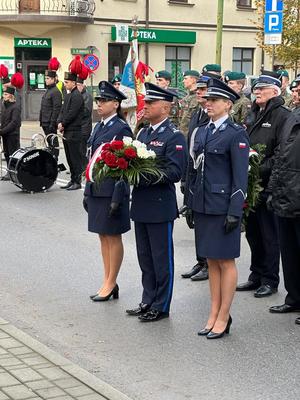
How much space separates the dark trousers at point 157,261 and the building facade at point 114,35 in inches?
937

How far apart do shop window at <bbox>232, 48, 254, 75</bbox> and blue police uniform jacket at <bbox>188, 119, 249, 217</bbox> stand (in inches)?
1332

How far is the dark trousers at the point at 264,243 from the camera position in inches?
283

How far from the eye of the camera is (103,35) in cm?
3394

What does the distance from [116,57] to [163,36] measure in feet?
8.47

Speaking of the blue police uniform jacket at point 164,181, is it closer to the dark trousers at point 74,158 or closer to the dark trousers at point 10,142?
the dark trousers at point 74,158

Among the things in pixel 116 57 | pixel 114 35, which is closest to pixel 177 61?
pixel 116 57

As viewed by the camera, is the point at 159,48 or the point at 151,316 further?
the point at 159,48

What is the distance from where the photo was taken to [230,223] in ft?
18.6

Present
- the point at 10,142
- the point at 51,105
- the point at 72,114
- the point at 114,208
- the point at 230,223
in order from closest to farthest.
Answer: the point at 230,223
the point at 114,208
the point at 72,114
the point at 51,105
the point at 10,142

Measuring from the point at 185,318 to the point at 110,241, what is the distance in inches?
37.9

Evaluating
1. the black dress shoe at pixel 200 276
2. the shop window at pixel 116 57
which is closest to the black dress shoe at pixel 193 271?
the black dress shoe at pixel 200 276

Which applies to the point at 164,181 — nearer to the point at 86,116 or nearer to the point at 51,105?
the point at 86,116

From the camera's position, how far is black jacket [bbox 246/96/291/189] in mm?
6895

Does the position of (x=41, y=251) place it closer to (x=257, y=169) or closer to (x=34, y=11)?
(x=257, y=169)
